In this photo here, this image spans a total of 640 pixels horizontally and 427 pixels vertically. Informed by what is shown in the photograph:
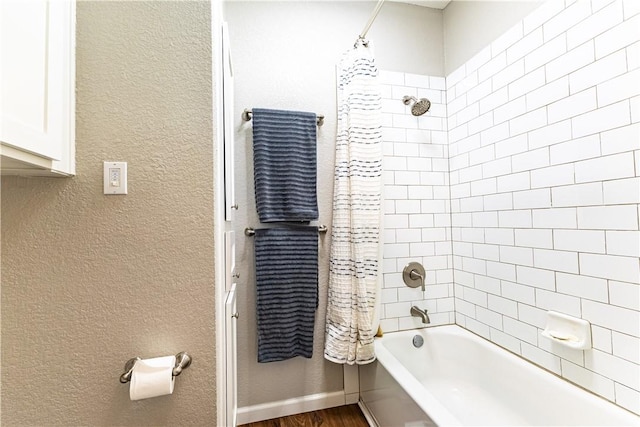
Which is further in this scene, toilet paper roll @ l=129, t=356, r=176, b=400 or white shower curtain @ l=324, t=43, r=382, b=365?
white shower curtain @ l=324, t=43, r=382, b=365

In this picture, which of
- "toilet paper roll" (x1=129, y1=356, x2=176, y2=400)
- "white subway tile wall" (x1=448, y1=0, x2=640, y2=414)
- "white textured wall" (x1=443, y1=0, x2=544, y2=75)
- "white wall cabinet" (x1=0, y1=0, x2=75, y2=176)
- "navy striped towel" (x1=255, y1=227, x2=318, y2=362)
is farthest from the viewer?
"navy striped towel" (x1=255, y1=227, x2=318, y2=362)

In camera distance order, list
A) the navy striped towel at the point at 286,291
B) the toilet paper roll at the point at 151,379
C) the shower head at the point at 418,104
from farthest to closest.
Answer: the shower head at the point at 418,104
the navy striped towel at the point at 286,291
the toilet paper roll at the point at 151,379

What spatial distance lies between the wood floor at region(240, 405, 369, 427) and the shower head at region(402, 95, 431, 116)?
1901 millimetres

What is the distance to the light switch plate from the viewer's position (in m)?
0.77

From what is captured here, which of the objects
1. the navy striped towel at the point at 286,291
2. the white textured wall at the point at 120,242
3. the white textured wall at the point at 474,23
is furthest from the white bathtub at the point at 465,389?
the white textured wall at the point at 474,23

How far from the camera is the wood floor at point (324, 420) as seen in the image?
1.55m

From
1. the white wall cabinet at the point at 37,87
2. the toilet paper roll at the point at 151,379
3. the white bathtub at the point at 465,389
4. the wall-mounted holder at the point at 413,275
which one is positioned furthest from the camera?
the wall-mounted holder at the point at 413,275

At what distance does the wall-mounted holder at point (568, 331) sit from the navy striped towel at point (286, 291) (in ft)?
3.75

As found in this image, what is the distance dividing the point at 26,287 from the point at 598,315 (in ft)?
6.41

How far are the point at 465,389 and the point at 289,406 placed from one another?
3.51 ft

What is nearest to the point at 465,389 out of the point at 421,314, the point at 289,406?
the point at 421,314

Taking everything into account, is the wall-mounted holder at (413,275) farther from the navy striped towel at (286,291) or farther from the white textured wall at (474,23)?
the white textured wall at (474,23)

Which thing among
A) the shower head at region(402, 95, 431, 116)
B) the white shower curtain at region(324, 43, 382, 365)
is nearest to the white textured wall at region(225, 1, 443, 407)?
the white shower curtain at region(324, 43, 382, 365)

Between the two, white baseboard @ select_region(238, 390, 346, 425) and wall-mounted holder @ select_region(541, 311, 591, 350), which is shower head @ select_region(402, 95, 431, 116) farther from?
white baseboard @ select_region(238, 390, 346, 425)
